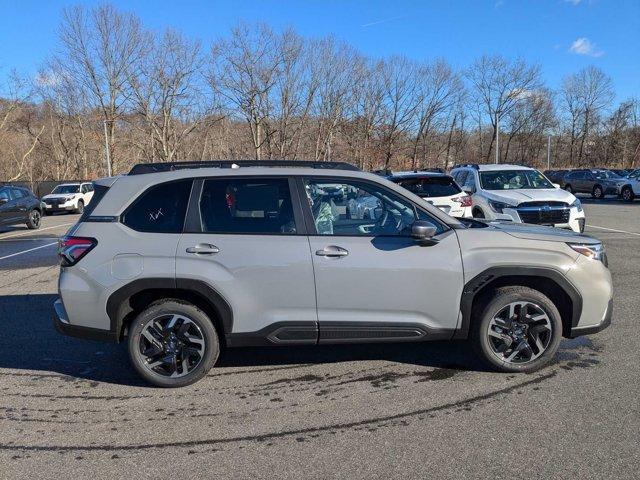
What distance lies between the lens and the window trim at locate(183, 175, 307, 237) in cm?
403

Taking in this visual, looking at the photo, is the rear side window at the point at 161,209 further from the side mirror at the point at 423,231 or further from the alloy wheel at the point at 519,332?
the alloy wheel at the point at 519,332

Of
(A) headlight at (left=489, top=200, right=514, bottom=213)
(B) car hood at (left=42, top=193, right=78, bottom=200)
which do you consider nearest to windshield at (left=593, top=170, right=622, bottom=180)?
(A) headlight at (left=489, top=200, right=514, bottom=213)

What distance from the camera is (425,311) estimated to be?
405 cm

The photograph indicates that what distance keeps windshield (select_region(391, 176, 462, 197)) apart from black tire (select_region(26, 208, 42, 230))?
14.3 metres

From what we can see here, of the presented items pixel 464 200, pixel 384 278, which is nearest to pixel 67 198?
pixel 464 200

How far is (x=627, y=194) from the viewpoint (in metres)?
28.1

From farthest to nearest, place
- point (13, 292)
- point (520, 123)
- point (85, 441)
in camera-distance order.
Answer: point (520, 123) < point (13, 292) < point (85, 441)

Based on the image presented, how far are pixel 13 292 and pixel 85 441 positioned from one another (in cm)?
549

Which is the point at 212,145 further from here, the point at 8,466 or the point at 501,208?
the point at 8,466

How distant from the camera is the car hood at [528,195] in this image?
1024 centimetres

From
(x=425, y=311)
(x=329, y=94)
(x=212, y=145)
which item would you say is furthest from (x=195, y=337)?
(x=212, y=145)

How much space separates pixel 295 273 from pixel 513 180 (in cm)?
917

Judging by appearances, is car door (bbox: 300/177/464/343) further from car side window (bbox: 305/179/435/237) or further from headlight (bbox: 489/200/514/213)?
headlight (bbox: 489/200/514/213)

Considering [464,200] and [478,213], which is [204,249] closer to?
[464,200]
